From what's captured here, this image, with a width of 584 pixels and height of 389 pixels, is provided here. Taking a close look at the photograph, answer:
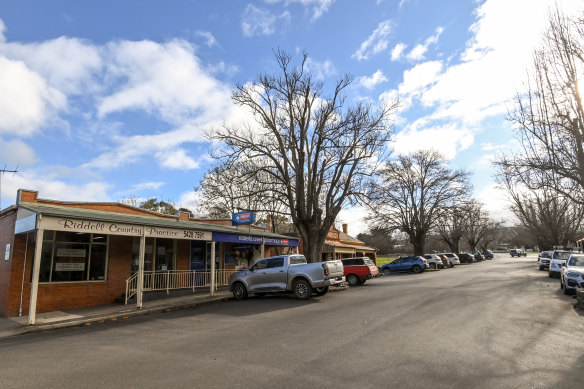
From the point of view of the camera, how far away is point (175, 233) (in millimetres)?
14555

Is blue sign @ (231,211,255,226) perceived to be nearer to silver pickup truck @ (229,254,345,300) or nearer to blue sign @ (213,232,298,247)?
blue sign @ (213,232,298,247)

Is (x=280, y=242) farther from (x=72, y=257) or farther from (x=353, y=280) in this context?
(x=72, y=257)

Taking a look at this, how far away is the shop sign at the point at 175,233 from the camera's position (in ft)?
44.7

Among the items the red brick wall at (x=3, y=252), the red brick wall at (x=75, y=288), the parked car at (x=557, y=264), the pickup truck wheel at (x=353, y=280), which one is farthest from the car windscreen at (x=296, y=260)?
the parked car at (x=557, y=264)

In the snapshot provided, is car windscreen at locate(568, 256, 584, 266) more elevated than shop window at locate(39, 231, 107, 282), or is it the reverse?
shop window at locate(39, 231, 107, 282)

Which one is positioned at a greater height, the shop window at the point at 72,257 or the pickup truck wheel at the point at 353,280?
the shop window at the point at 72,257

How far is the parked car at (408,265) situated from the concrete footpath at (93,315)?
23.9 metres

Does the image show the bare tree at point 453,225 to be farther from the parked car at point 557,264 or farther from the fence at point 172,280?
the fence at point 172,280

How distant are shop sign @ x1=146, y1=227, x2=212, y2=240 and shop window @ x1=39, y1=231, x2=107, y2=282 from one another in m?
2.63

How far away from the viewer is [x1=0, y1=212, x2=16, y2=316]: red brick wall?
12188mm

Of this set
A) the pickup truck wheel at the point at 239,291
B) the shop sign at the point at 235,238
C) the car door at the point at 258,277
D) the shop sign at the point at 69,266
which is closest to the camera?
the shop sign at the point at 69,266

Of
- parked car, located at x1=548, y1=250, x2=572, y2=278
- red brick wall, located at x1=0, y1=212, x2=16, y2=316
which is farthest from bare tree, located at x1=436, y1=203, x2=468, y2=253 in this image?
red brick wall, located at x1=0, y1=212, x2=16, y2=316

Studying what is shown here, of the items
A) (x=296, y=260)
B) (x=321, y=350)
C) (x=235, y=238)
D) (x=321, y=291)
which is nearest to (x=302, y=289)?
(x=296, y=260)

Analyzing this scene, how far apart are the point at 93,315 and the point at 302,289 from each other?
291 inches
